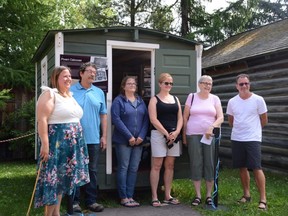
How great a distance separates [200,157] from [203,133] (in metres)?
0.33

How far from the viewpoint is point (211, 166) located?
501 centimetres

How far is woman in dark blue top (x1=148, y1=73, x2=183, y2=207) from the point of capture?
498 cm

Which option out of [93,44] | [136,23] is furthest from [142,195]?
[136,23]

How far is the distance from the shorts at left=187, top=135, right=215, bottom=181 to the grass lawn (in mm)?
461

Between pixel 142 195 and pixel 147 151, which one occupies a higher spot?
pixel 147 151

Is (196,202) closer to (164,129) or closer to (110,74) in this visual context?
(164,129)

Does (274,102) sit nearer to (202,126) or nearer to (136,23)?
(202,126)

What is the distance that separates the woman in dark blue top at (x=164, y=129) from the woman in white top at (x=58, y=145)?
1.29 meters

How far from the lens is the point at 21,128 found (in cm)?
1120

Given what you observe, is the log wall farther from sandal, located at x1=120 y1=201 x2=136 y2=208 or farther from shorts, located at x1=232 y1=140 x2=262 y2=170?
sandal, located at x1=120 y1=201 x2=136 y2=208

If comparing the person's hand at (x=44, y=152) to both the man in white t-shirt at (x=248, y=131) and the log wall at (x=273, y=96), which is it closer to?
the man in white t-shirt at (x=248, y=131)

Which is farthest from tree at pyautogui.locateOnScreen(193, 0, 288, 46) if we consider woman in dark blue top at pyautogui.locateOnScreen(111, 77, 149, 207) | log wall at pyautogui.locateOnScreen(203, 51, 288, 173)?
woman in dark blue top at pyautogui.locateOnScreen(111, 77, 149, 207)

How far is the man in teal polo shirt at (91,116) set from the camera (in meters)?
4.63

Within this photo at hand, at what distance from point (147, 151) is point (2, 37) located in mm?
5999
